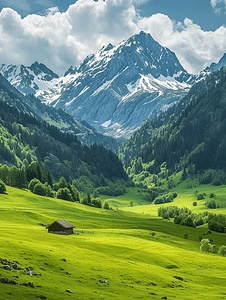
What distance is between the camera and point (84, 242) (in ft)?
281

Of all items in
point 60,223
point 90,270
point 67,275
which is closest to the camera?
point 67,275

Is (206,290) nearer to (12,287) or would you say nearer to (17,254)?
(17,254)

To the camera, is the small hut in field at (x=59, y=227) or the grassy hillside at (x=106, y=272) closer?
the grassy hillside at (x=106, y=272)

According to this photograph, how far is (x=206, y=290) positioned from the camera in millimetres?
62344

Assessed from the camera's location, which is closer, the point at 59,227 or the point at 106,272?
the point at 106,272

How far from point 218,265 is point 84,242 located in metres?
35.7

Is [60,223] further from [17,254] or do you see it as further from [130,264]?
[17,254]

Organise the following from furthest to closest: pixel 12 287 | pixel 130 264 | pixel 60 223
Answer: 1. pixel 60 223
2. pixel 130 264
3. pixel 12 287

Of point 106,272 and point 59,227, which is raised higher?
point 59,227

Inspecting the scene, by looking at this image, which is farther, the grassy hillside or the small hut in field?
the small hut in field

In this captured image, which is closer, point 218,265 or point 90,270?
point 90,270

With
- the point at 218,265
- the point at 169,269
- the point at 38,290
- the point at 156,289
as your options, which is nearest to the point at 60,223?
the point at 169,269

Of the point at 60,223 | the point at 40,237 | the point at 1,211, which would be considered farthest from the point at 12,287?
the point at 1,211

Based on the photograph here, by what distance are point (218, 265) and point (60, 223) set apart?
143ft
